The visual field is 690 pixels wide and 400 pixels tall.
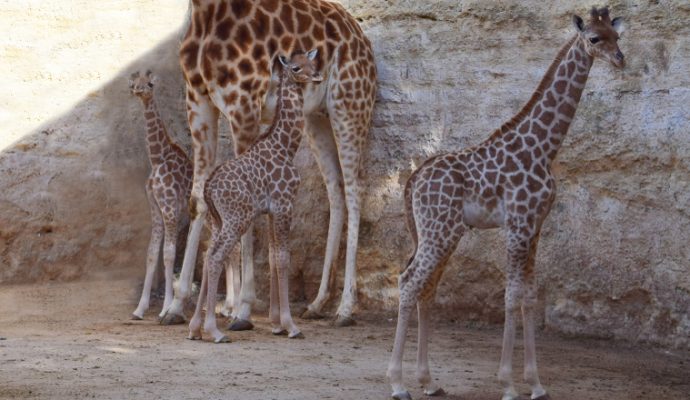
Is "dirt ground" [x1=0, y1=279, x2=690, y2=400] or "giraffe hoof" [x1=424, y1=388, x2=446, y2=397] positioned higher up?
"dirt ground" [x1=0, y1=279, x2=690, y2=400]

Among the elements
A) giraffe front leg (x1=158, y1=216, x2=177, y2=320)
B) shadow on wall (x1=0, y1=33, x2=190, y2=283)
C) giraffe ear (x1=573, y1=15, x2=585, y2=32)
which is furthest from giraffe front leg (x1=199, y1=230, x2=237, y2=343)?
giraffe ear (x1=573, y1=15, x2=585, y2=32)

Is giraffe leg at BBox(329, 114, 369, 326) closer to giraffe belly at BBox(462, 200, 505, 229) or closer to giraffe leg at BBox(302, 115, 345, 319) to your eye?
giraffe leg at BBox(302, 115, 345, 319)

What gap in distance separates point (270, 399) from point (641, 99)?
397 centimetres

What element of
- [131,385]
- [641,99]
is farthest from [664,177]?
[131,385]

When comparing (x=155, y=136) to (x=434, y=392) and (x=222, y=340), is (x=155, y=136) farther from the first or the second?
(x=434, y=392)

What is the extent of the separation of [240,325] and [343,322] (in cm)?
92

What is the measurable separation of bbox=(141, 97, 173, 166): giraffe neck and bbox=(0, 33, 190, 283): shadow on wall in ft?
3.41

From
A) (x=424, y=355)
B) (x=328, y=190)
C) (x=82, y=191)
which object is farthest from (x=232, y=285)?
(x=424, y=355)

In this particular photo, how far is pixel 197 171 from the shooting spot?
9.21 metres

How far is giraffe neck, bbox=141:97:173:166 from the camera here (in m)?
9.53

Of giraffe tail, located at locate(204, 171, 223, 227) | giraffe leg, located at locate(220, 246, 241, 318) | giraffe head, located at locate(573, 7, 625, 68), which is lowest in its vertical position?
giraffe leg, located at locate(220, 246, 241, 318)

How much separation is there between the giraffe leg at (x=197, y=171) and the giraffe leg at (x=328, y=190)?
1.01m

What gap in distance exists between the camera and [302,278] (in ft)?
33.2

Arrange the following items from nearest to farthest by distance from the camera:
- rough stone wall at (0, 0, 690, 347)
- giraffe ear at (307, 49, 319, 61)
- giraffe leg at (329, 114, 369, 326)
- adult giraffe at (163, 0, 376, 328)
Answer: rough stone wall at (0, 0, 690, 347) < giraffe ear at (307, 49, 319, 61) < adult giraffe at (163, 0, 376, 328) < giraffe leg at (329, 114, 369, 326)
